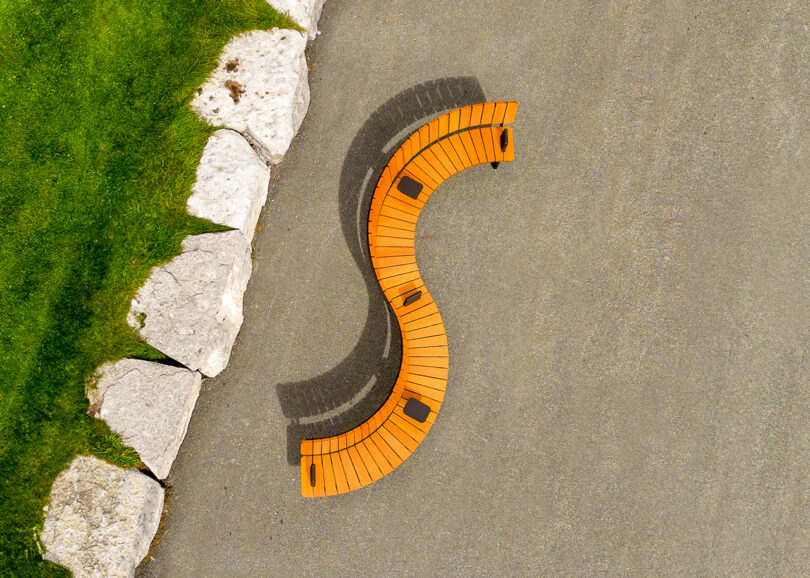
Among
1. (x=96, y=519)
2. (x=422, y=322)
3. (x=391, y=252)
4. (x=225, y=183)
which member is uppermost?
(x=225, y=183)

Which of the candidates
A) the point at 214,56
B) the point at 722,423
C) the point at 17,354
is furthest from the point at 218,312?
the point at 722,423

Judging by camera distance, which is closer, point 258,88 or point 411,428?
point 411,428

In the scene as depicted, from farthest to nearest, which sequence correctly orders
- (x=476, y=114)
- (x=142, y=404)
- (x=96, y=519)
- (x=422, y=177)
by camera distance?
(x=422, y=177), (x=476, y=114), (x=142, y=404), (x=96, y=519)

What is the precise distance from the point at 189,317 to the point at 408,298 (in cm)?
228

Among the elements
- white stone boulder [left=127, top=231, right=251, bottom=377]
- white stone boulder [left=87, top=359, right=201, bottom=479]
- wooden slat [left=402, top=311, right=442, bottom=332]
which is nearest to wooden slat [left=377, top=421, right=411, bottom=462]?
wooden slat [left=402, top=311, right=442, bottom=332]

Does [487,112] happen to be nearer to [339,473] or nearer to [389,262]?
[389,262]

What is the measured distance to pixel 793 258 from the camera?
18.3 feet

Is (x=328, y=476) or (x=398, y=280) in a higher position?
(x=398, y=280)

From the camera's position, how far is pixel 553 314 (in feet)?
18.1

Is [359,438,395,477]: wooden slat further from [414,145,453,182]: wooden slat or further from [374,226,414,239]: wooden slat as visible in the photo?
[414,145,453,182]: wooden slat

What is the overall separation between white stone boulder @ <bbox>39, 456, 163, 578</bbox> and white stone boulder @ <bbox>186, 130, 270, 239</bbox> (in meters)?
2.80

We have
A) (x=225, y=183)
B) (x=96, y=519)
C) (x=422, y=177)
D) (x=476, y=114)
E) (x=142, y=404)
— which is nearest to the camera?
(x=96, y=519)

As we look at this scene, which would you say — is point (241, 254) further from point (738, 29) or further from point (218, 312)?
point (738, 29)

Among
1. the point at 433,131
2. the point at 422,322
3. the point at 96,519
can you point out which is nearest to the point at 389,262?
the point at 422,322
